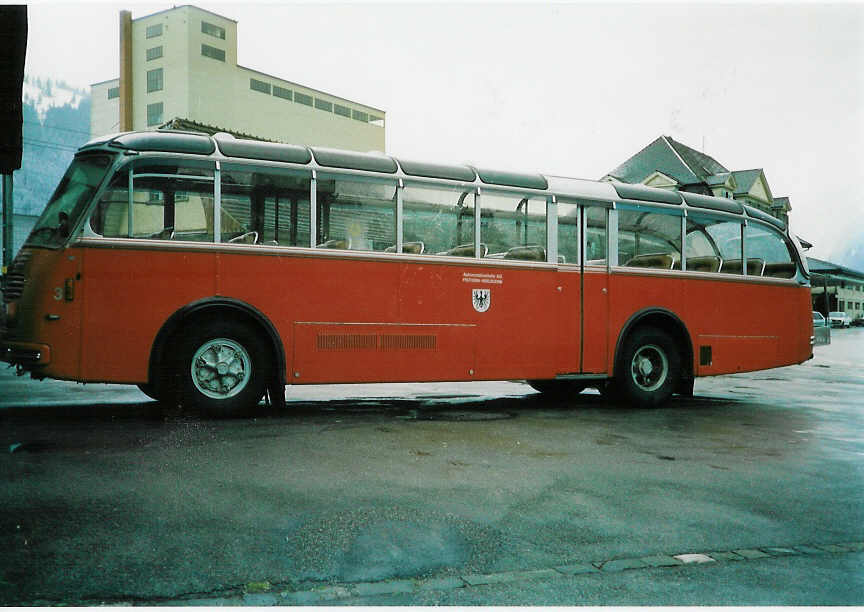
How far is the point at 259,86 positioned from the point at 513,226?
3690 mm

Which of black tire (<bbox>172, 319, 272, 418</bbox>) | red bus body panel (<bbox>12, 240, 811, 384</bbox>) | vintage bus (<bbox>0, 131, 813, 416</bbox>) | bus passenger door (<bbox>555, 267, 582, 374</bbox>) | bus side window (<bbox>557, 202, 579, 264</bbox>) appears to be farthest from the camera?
bus side window (<bbox>557, 202, 579, 264</bbox>)

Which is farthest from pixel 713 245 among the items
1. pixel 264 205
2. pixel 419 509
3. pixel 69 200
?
pixel 69 200

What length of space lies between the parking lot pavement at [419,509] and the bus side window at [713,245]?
10.8 feet

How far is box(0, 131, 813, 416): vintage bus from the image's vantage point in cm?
829

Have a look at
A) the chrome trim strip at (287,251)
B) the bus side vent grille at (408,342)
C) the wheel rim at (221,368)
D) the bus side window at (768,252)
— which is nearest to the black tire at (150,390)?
the wheel rim at (221,368)

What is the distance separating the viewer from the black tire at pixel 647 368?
11.2 metres

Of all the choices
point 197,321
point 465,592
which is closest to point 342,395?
point 197,321

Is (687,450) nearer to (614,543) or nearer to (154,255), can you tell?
(614,543)

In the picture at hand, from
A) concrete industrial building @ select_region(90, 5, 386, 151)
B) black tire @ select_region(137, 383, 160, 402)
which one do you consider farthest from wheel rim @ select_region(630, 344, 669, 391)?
black tire @ select_region(137, 383, 160, 402)

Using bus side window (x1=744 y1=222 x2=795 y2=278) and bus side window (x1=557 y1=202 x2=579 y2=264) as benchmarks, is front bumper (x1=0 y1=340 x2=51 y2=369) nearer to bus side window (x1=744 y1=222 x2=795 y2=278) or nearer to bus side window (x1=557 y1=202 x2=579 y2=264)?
bus side window (x1=557 y1=202 x2=579 y2=264)

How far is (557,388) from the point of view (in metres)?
13.2

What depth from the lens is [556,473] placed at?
6434 millimetres

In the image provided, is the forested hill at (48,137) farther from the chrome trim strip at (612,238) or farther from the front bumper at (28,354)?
the chrome trim strip at (612,238)

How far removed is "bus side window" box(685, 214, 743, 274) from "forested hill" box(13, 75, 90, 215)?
27.6 feet
